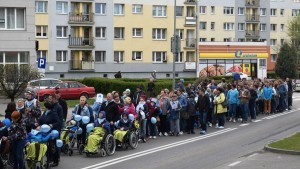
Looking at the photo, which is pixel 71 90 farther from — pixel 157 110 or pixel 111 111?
pixel 111 111

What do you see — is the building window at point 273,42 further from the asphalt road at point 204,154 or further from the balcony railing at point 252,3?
the asphalt road at point 204,154

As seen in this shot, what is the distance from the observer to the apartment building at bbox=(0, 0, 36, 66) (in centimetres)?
3975

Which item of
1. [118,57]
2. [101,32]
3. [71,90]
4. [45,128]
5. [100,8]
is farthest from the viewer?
[118,57]

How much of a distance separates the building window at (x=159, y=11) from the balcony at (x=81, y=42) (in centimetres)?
877

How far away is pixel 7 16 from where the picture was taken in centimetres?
3969

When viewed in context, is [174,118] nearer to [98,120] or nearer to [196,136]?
[196,136]

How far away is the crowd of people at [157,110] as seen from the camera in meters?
16.3

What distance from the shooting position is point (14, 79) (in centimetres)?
3331

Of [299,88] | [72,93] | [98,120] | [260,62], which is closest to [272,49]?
[260,62]

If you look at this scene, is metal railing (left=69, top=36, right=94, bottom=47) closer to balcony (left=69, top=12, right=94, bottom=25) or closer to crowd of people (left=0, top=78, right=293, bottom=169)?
balcony (left=69, top=12, right=94, bottom=25)

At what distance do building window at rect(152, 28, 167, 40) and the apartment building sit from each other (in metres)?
31.4

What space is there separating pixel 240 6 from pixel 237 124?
203ft

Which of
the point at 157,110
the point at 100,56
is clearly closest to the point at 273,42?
the point at 100,56

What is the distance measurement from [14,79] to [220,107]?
12.5m
